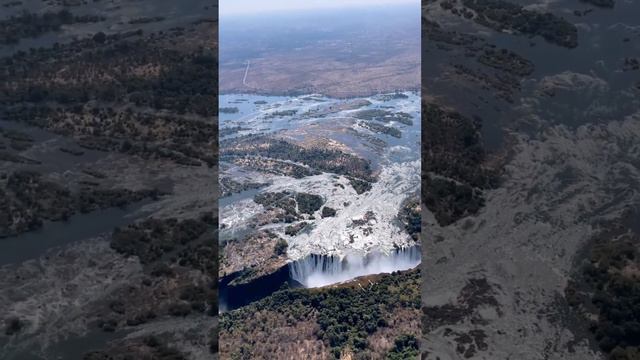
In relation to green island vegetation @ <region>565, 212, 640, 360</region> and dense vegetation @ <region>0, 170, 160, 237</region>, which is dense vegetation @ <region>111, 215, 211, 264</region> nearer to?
dense vegetation @ <region>0, 170, 160, 237</region>

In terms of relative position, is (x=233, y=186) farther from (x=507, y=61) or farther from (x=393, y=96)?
(x=393, y=96)

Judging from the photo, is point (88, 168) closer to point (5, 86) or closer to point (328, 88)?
point (5, 86)

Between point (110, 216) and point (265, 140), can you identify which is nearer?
point (110, 216)

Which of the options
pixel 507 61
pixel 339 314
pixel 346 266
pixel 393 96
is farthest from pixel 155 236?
pixel 393 96

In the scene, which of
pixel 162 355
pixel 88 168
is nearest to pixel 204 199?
pixel 88 168

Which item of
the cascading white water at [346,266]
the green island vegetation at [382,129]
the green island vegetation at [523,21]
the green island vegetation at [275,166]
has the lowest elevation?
the cascading white water at [346,266]

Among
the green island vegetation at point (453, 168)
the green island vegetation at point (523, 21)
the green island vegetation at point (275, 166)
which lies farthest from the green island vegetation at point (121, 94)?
the green island vegetation at point (523, 21)

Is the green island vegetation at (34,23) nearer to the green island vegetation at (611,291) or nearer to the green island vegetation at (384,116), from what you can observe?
the green island vegetation at (384,116)
